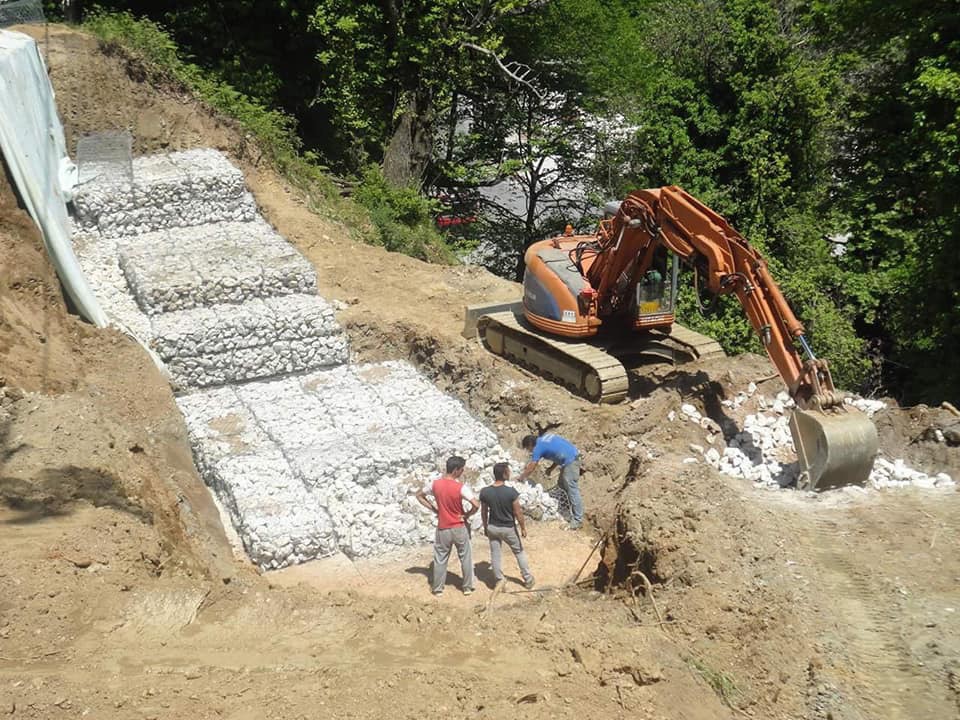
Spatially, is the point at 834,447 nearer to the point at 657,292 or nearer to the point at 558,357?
the point at 657,292

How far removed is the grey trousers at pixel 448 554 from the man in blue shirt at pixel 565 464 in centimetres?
121

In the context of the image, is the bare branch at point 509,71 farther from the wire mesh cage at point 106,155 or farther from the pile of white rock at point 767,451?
the pile of white rock at point 767,451

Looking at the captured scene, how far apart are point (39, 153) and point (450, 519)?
1030cm

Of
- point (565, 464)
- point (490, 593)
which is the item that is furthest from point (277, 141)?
point (490, 593)

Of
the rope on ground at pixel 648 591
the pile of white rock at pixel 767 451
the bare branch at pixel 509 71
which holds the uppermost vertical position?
the bare branch at pixel 509 71

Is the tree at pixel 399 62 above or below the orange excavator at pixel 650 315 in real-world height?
above

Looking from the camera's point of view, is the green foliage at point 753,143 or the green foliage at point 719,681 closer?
the green foliage at point 719,681

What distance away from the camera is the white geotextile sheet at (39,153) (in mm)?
13633

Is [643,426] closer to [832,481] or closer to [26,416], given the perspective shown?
[832,481]

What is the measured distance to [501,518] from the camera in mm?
9438

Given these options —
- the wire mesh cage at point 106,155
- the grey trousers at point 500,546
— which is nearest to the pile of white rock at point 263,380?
the wire mesh cage at point 106,155

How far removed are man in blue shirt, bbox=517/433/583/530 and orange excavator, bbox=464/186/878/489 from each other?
167cm

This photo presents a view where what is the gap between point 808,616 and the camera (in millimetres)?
7738

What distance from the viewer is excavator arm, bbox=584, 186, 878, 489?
9766 mm
